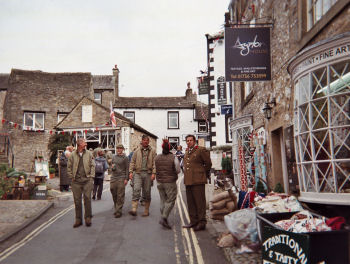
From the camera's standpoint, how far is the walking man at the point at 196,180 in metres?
7.48

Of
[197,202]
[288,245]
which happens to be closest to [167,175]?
[197,202]

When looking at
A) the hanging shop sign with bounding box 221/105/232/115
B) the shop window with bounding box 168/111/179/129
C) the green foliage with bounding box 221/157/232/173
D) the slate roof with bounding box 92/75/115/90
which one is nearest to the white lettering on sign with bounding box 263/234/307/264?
the green foliage with bounding box 221/157/232/173

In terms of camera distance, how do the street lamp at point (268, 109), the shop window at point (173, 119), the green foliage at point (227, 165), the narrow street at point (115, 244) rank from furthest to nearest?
the shop window at point (173, 119) → the green foliage at point (227, 165) → the street lamp at point (268, 109) → the narrow street at point (115, 244)

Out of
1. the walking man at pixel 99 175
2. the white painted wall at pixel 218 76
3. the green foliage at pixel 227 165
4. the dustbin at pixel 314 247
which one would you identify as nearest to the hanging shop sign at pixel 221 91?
the white painted wall at pixel 218 76

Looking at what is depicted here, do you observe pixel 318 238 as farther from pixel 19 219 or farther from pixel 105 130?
pixel 105 130

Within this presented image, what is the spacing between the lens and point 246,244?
5.82 m

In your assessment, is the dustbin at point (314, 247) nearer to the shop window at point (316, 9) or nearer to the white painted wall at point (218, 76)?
the shop window at point (316, 9)

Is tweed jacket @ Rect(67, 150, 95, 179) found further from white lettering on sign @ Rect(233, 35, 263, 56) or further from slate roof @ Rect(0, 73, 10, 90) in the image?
slate roof @ Rect(0, 73, 10, 90)

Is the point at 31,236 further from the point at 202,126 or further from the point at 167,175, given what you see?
the point at 202,126

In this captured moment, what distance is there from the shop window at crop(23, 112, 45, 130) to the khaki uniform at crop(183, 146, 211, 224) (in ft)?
77.8

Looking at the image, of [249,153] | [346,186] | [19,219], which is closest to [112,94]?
[249,153]

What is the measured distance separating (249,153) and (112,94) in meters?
27.2

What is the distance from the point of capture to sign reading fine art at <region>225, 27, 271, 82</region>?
919cm

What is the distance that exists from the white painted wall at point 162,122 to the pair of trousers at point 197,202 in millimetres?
31102
